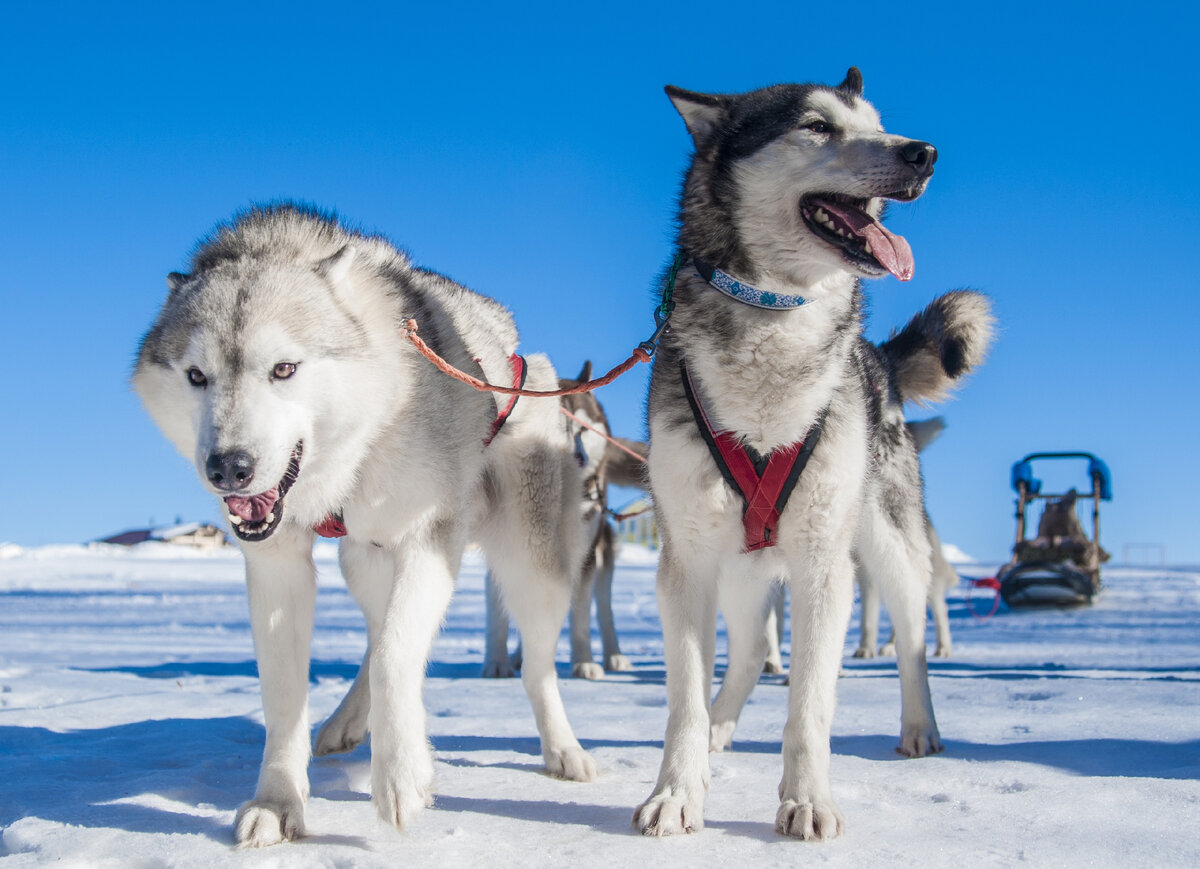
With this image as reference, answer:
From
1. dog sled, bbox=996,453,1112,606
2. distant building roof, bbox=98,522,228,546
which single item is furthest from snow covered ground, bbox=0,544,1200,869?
distant building roof, bbox=98,522,228,546

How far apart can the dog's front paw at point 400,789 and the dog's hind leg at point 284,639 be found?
0.94 ft

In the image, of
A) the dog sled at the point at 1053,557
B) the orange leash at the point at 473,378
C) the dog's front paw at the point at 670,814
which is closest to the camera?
the dog's front paw at the point at 670,814

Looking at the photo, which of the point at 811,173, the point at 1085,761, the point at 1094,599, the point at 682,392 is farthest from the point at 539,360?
the point at 1094,599

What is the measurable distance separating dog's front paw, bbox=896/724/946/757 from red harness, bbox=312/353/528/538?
173cm

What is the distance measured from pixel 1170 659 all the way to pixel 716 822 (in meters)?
5.12

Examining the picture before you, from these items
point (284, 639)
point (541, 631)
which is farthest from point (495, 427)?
point (284, 639)

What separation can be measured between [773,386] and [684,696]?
0.84 m

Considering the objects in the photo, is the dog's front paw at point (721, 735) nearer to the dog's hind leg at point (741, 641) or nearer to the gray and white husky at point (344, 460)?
the dog's hind leg at point (741, 641)

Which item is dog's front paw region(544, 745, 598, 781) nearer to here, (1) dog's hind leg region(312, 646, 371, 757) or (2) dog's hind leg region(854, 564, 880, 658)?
(1) dog's hind leg region(312, 646, 371, 757)

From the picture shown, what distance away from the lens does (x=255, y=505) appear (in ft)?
7.68

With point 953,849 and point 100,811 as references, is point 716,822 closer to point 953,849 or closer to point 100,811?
point 953,849

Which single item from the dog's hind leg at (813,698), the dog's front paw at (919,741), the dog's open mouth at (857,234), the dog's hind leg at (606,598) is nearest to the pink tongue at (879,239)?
the dog's open mouth at (857,234)

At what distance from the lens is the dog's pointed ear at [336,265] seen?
8.89 feet

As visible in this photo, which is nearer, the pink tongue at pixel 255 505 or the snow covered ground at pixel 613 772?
the snow covered ground at pixel 613 772
